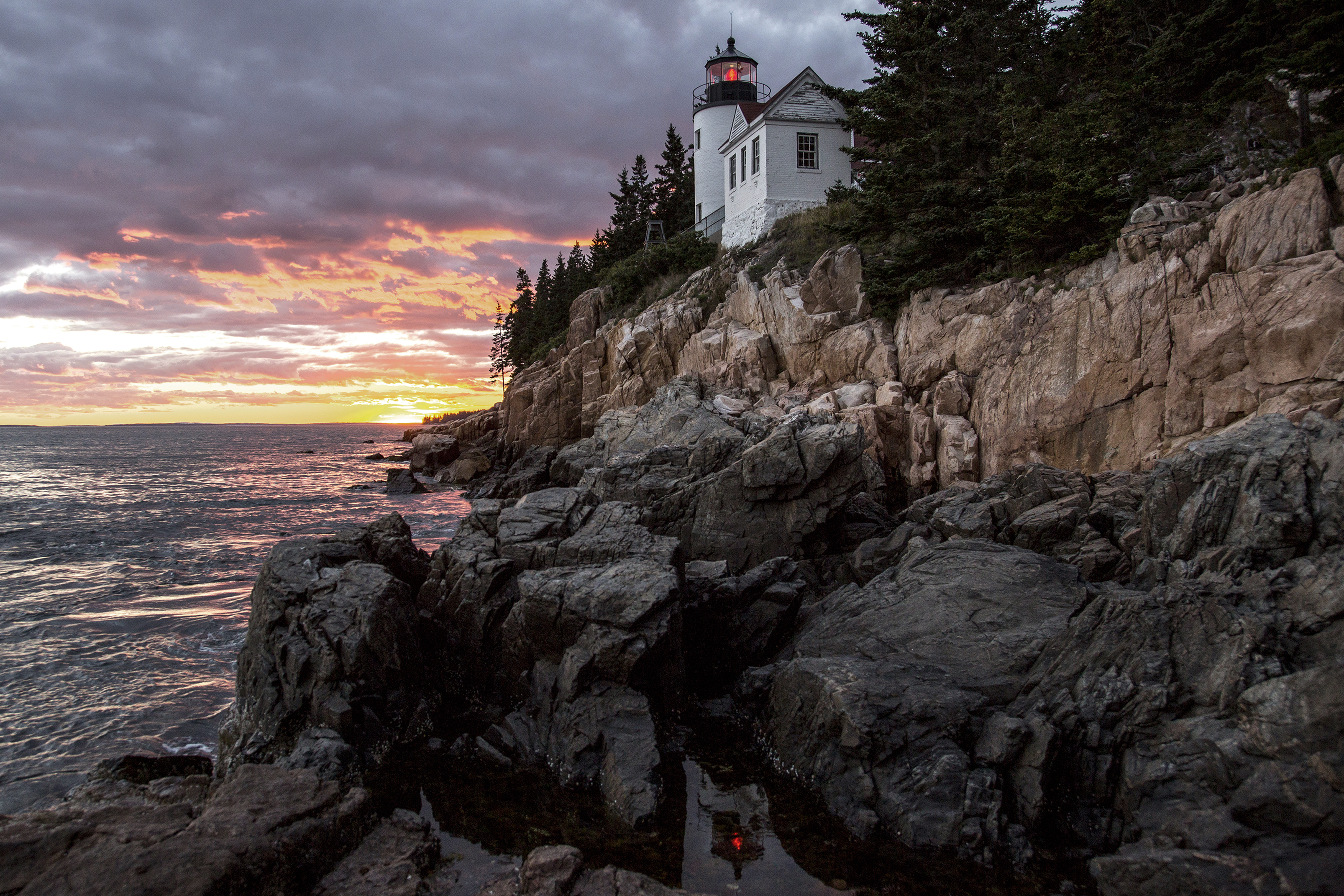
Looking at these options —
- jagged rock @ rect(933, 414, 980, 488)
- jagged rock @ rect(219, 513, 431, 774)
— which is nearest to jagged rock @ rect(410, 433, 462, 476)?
jagged rock @ rect(933, 414, 980, 488)

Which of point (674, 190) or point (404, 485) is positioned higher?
point (674, 190)

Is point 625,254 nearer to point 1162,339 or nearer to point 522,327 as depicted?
point 522,327

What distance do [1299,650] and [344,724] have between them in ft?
38.2

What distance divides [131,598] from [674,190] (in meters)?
46.4

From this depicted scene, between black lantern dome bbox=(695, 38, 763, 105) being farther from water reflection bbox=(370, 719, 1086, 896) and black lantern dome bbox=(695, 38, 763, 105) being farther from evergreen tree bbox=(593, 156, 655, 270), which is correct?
water reflection bbox=(370, 719, 1086, 896)

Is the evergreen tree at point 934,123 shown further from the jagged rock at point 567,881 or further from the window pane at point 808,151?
the jagged rock at point 567,881

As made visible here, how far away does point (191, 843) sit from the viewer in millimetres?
6250

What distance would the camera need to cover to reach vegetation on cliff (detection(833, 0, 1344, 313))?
17859mm

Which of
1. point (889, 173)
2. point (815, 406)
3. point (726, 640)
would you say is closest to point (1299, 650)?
point (726, 640)

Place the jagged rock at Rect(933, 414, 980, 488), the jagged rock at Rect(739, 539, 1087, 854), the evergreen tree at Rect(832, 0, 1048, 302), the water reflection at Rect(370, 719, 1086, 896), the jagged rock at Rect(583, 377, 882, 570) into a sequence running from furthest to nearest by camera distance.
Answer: the evergreen tree at Rect(832, 0, 1048, 302) < the jagged rock at Rect(933, 414, 980, 488) < the jagged rock at Rect(583, 377, 882, 570) < the jagged rock at Rect(739, 539, 1087, 854) < the water reflection at Rect(370, 719, 1086, 896)

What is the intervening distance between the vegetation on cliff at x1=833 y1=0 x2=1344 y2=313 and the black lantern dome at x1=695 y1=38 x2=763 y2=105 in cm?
1764

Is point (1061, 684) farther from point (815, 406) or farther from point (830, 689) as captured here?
point (815, 406)

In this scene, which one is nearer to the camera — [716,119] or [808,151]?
[808,151]

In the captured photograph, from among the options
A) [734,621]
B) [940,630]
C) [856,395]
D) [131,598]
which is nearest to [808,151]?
[856,395]
